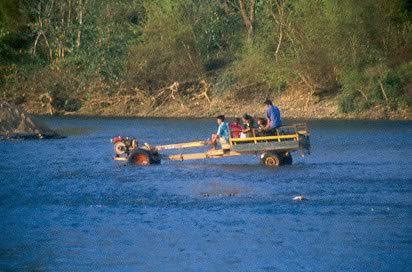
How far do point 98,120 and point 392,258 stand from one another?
130 ft

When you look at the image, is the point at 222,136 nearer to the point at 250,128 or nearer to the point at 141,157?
the point at 250,128

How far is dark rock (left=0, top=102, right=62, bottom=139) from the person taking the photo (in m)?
41.6

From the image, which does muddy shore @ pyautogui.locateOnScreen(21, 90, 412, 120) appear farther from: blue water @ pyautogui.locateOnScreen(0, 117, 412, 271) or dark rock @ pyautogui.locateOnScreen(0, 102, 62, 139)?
blue water @ pyautogui.locateOnScreen(0, 117, 412, 271)

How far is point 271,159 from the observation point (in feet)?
91.9

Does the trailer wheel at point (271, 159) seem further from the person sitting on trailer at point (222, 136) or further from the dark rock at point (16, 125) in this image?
the dark rock at point (16, 125)

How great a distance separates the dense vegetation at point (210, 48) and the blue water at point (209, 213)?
1916 cm

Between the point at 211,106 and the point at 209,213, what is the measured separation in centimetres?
3637

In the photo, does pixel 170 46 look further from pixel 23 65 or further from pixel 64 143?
pixel 64 143

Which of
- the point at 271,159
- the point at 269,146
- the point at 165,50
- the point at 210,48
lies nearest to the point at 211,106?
the point at 165,50

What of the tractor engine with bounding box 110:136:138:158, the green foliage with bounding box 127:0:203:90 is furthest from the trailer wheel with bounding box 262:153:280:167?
the green foliage with bounding box 127:0:203:90

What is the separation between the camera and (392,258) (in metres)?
16.6

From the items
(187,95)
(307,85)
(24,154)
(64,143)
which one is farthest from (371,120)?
(24,154)

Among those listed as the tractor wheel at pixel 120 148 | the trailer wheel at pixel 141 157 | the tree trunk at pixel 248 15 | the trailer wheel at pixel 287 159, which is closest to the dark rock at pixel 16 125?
the tractor wheel at pixel 120 148

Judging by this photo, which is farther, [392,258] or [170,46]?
[170,46]
